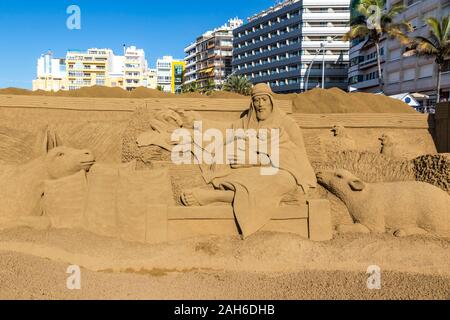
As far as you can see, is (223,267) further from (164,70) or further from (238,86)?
(164,70)

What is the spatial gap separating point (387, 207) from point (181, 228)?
7.93 ft

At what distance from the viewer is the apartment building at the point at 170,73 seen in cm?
8086

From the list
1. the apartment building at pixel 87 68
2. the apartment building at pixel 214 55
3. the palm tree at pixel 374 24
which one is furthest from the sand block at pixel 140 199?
the apartment building at pixel 87 68

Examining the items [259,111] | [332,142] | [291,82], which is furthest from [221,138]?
[291,82]

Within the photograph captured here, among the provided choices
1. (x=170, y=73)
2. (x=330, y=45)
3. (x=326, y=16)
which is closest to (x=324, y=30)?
(x=326, y=16)

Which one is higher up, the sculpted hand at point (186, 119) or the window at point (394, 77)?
the window at point (394, 77)

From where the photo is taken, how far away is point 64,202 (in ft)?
14.5

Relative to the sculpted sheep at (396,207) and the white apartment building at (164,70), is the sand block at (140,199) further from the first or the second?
the white apartment building at (164,70)

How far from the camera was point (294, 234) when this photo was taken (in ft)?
14.2

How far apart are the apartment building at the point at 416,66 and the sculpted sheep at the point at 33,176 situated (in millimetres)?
22693

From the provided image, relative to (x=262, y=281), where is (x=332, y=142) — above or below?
above

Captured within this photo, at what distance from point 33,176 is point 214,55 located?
64916mm

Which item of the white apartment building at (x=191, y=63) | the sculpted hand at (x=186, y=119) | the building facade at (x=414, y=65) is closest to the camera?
the sculpted hand at (x=186, y=119)

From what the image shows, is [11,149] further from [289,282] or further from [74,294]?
[289,282]
